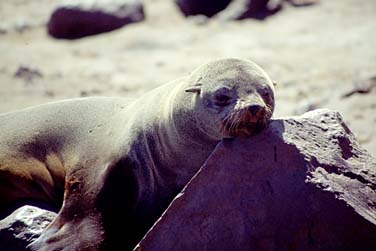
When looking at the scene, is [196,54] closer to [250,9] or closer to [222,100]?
[250,9]

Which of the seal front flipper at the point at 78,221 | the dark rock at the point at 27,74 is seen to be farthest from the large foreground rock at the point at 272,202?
the dark rock at the point at 27,74

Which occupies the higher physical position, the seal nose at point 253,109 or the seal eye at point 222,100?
the seal nose at point 253,109

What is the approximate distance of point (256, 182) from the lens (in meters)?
3.74

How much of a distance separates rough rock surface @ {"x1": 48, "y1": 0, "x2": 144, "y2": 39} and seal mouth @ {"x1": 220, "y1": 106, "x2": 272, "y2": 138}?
24.3 feet

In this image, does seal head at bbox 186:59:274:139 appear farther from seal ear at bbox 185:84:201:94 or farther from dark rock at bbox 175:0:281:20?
dark rock at bbox 175:0:281:20

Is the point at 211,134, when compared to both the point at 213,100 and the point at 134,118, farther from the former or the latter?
the point at 134,118

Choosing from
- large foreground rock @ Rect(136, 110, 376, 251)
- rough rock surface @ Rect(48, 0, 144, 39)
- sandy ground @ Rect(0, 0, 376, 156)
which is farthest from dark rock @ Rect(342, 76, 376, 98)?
rough rock surface @ Rect(48, 0, 144, 39)

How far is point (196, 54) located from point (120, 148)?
5.21 m

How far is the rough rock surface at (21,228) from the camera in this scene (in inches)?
164

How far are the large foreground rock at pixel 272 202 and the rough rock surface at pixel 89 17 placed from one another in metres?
7.52

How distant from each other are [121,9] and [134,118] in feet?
22.3

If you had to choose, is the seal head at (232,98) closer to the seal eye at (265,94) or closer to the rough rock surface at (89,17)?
the seal eye at (265,94)

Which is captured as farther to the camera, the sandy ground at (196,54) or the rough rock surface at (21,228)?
the sandy ground at (196,54)

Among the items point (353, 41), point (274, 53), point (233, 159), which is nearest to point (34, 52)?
point (274, 53)
